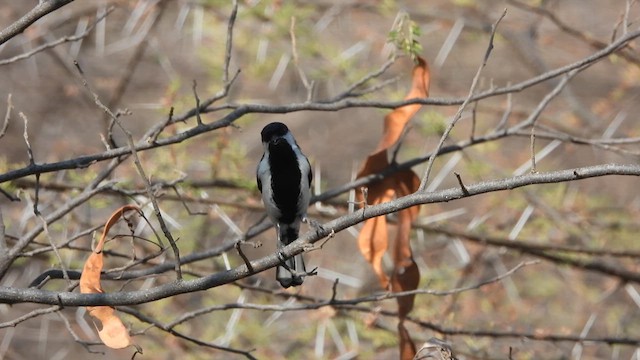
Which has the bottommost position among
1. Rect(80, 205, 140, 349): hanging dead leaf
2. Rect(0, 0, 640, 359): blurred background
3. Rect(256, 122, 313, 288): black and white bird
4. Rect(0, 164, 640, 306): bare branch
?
Rect(0, 164, 640, 306): bare branch

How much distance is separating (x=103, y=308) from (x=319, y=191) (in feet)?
6.67

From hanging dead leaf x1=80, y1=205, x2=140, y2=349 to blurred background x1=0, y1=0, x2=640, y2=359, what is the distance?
0.62ft

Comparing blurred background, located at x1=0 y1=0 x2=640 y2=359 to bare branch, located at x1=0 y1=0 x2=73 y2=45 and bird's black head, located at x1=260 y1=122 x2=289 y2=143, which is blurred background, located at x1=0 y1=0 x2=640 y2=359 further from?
bare branch, located at x1=0 y1=0 x2=73 y2=45

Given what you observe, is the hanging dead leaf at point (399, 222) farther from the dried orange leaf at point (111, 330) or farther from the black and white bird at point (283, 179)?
the dried orange leaf at point (111, 330)

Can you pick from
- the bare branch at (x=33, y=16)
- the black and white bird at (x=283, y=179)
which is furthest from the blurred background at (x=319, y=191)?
the bare branch at (x=33, y=16)

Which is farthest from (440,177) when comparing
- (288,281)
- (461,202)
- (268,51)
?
(461,202)

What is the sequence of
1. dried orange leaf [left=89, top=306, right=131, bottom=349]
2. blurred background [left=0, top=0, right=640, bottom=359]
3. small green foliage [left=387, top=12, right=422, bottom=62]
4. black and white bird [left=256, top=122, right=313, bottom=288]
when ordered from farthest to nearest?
blurred background [left=0, top=0, right=640, bottom=359] → small green foliage [left=387, top=12, right=422, bottom=62] → black and white bird [left=256, top=122, right=313, bottom=288] → dried orange leaf [left=89, top=306, right=131, bottom=349]

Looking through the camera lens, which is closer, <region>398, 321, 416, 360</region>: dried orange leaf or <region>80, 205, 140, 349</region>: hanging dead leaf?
<region>80, 205, 140, 349</region>: hanging dead leaf

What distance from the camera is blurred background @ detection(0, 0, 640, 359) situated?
16.4 ft

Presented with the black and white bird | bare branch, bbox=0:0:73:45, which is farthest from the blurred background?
bare branch, bbox=0:0:73:45

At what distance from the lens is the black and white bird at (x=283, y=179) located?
12.1 feet

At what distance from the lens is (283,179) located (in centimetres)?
369

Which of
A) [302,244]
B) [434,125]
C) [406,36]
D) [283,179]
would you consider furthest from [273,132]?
[434,125]

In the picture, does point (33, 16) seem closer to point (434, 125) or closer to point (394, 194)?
point (394, 194)
